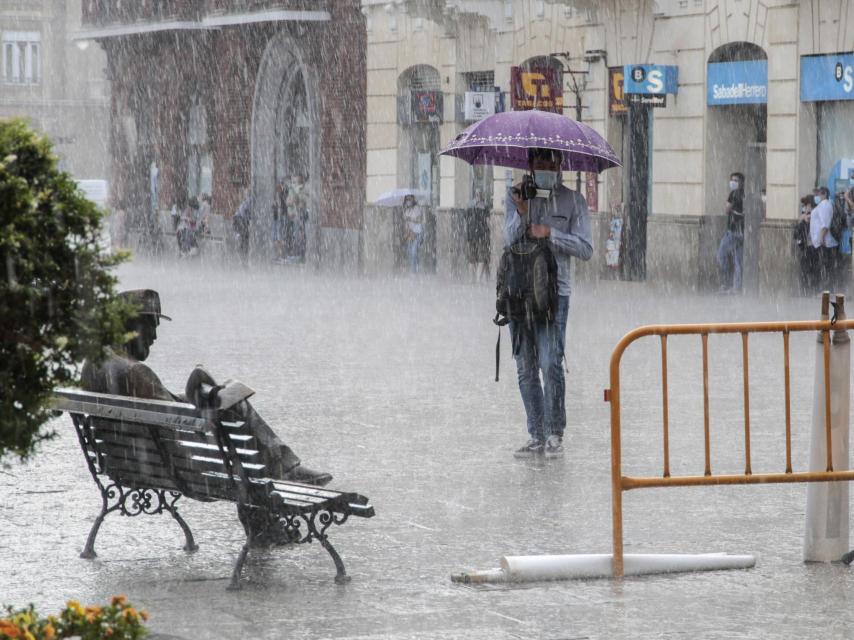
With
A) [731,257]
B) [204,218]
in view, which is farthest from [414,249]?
[204,218]

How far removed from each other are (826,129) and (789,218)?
133 centimetres

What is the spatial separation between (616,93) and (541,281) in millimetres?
18567

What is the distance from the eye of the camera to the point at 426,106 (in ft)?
109

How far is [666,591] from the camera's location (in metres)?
6.75

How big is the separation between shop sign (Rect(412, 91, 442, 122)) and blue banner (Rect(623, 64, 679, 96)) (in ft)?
21.4

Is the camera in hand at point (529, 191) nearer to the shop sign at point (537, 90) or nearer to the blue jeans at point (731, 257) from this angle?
the blue jeans at point (731, 257)

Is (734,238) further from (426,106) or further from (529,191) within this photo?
(529,191)

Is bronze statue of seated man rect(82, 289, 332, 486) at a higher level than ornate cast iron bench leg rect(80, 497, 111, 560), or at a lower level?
higher

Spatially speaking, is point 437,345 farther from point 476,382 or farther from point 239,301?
point 239,301

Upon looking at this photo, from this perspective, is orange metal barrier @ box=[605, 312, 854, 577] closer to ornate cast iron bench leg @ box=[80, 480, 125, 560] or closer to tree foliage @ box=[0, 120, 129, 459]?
ornate cast iron bench leg @ box=[80, 480, 125, 560]

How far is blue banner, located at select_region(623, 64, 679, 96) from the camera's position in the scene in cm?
2672

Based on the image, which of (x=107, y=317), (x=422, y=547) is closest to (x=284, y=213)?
(x=422, y=547)

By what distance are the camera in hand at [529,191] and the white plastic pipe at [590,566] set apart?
3.51 meters

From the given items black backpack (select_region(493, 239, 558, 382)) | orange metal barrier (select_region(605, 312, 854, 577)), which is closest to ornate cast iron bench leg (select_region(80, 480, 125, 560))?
orange metal barrier (select_region(605, 312, 854, 577))
